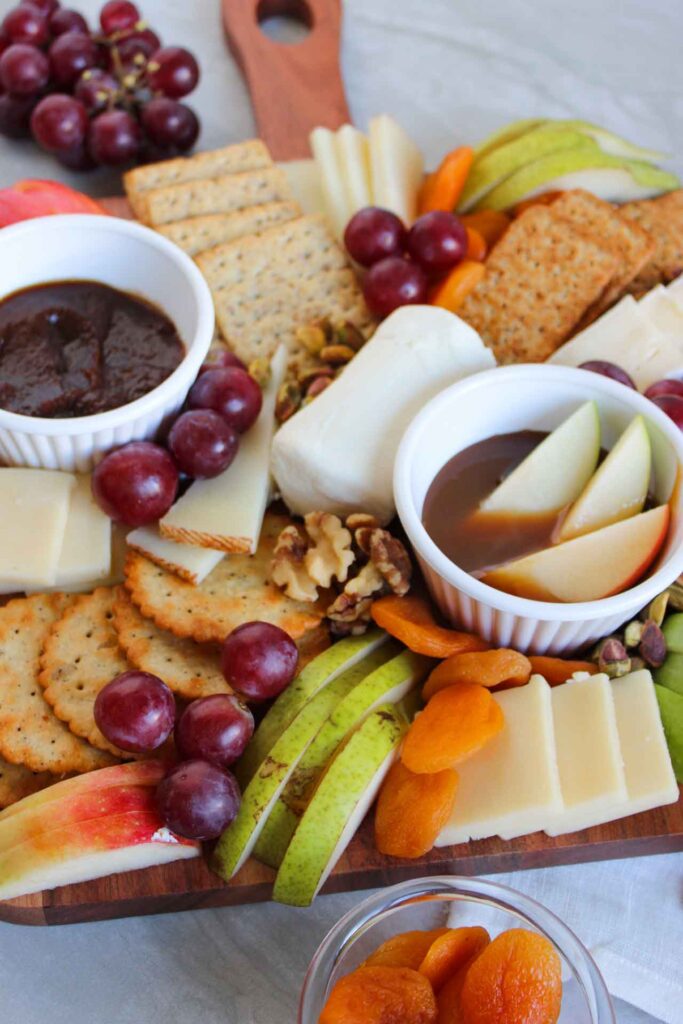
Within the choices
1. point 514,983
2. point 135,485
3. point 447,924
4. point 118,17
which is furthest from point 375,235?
point 514,983

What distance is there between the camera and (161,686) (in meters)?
1.56

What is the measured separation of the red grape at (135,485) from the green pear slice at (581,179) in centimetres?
97

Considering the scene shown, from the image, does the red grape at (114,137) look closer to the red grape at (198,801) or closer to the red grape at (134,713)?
the red grape at (134,713)

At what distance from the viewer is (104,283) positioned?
1952 mm

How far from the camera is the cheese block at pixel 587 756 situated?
1.51m

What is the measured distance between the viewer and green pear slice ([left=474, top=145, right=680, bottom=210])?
222 centimetres

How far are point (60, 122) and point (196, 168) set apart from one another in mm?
337

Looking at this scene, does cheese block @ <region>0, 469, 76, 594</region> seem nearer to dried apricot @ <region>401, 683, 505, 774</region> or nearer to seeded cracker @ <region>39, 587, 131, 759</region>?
seeded cracker @ <region>39, 587, 131, 759</region>

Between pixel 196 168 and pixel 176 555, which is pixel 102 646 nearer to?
pixel 176 555

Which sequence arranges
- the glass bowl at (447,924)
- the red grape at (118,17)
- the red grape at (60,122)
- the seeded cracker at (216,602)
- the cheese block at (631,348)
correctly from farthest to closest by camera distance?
1. the red grape at (118,17)
2. the red grape at (60,122)
3. the cheese block at (631,348)
4. the seeded cracker at (216,602)
5. the glass bowl at (447,924)

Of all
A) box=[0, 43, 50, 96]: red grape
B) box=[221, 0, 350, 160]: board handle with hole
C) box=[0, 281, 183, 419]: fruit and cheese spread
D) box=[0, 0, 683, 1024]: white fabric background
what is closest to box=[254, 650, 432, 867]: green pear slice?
box=[0, 0, 683, 1024]: white fabric background

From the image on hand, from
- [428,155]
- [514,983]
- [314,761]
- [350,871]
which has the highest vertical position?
[428,155]

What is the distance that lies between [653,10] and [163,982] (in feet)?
9.36

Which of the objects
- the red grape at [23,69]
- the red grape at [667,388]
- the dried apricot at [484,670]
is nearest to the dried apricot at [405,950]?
the dried apricot at [484,670]
